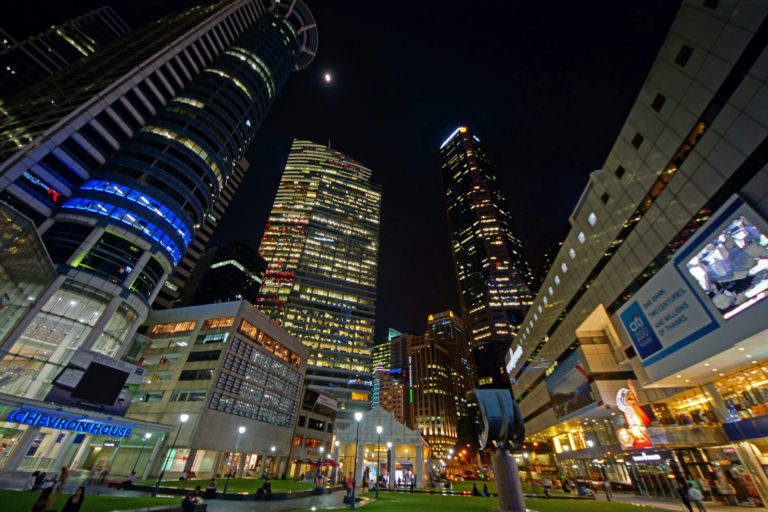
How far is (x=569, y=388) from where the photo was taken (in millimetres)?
37781

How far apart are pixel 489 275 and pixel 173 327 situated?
141 m

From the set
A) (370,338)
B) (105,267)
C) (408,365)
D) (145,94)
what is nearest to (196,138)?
(145,94)

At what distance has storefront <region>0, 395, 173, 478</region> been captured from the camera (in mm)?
27562

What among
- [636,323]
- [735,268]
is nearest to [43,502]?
[735,268]

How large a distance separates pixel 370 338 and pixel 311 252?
144 feet

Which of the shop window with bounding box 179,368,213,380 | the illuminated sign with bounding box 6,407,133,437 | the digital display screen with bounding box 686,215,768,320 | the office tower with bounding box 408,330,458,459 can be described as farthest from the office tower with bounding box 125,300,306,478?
the office tower with bounding box 408,330,458,459

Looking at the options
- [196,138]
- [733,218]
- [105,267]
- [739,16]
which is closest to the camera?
[739,16]

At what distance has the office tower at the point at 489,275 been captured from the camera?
134 m

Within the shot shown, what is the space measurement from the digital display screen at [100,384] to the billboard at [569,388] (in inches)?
2075

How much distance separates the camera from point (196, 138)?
55.1 metres

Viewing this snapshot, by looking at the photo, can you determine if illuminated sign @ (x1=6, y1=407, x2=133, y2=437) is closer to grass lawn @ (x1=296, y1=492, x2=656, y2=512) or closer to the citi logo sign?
grass lawn @ (x1=296, y1=492, x2=656, y2=512)

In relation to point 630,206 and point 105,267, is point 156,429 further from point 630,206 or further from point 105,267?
point 630,206

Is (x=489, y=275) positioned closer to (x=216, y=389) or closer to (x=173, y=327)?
(x=216, y=389)

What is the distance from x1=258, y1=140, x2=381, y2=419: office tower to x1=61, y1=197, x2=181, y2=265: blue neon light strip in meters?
69.0
